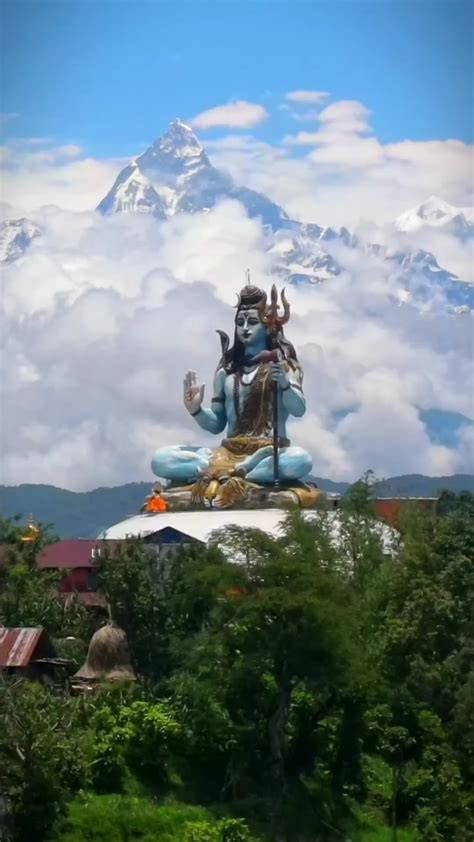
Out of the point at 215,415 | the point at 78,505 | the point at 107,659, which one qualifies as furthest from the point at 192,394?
the point at 78,505

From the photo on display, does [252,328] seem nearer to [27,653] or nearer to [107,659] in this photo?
[107,659]

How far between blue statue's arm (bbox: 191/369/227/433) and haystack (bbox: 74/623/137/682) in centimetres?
1093

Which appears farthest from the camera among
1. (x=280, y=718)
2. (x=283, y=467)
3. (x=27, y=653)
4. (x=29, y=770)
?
(x=283, y=467)

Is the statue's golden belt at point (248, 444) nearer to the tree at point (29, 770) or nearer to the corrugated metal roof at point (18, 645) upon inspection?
the corrugated metal roof at point (18, 645)

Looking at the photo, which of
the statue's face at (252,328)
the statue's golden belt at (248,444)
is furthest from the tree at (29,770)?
the statue's face at (252,328)

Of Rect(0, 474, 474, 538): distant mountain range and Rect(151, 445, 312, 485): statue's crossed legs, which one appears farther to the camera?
Rect(0, 474, 474, 538): distant mountain range

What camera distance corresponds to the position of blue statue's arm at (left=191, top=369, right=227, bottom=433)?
3853 centimetres

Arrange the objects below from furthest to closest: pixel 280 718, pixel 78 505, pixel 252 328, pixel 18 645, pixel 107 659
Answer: pixel 78 505, pixel 252 328, pixel 107 659, pixel 18 645, pixel 280 718

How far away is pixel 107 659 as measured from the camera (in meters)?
28.0

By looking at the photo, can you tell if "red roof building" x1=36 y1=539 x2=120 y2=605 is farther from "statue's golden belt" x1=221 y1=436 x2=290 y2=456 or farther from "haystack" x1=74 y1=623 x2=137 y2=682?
"haystack" x1=74 y1=623 x2=137 y2=682

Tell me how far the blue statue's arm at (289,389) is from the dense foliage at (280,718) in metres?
9.34

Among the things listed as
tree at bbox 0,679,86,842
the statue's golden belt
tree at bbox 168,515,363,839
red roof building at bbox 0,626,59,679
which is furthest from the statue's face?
tree at bbox 0,679,86,842

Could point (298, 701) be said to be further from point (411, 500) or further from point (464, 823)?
point (411, 500)

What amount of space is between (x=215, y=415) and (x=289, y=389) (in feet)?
7.51
